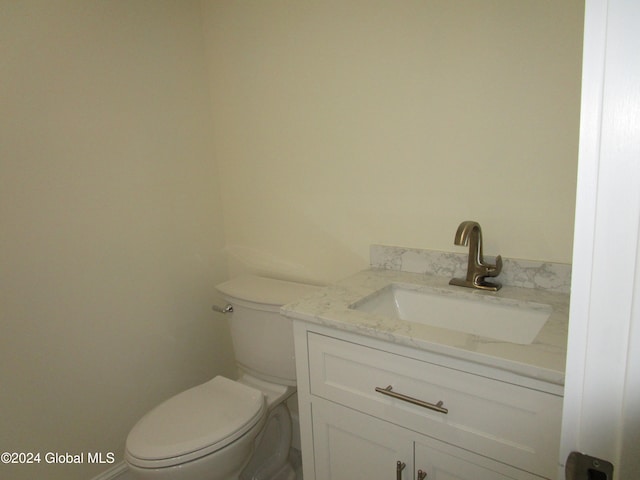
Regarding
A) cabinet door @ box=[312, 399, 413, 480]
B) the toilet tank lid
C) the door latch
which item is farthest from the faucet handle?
the door latch

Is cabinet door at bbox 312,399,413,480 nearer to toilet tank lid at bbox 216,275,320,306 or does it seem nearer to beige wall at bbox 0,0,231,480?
toilet tank lid at bbox 216,275,320,306

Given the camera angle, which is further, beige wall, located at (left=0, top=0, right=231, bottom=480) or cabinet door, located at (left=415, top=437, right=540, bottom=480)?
beige wall, located at (left=0, top=0, right=231, bottom=480)

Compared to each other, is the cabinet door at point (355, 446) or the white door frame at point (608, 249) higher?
the white door frame at point (608, 249)

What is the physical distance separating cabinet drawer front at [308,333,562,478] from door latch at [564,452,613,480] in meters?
0.41

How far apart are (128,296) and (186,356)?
43 cm

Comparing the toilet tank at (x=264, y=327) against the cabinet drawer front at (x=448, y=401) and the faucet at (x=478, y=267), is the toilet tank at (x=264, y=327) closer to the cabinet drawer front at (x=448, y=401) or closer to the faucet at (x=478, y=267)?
the cabinet drawer front at (x=448, y=401)

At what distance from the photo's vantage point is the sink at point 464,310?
1.05 m

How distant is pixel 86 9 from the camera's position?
1443mm

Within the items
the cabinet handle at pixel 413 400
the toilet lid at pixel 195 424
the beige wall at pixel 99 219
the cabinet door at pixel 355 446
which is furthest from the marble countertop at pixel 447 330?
the beige wall at pixel 99 219

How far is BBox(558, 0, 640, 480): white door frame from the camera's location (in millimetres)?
320

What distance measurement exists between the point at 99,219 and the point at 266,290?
699 mm

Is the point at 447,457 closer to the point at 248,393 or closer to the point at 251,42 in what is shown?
the point at 248,393

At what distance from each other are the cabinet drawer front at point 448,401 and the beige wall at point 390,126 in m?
0.51

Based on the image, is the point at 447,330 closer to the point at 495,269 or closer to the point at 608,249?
the point at 495,269
